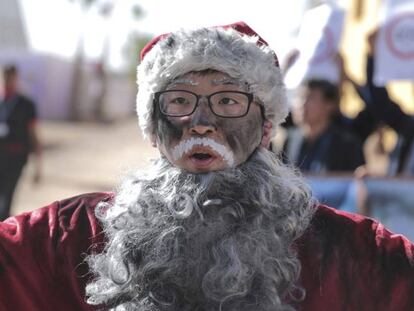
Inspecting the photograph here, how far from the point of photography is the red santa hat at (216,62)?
244cm

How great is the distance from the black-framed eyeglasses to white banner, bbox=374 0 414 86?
8.91ft

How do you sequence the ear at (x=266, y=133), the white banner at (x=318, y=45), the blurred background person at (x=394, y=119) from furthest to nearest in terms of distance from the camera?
the blurred background person at (x=394, y=119), the white banner at (x=318, y=45), the ear at (x=266, y=133)

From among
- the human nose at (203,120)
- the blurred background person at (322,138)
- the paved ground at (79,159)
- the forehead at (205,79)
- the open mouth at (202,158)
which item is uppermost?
the forehead at (205,79)

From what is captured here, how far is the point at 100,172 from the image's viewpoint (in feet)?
58.2

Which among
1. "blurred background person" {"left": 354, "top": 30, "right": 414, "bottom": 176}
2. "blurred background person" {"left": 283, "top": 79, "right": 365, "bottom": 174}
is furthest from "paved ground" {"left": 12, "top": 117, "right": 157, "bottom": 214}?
"blurred background person" {"left": 354, "top": 30, "right": 414, "bottom": 176}

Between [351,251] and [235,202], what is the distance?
13.5 inches

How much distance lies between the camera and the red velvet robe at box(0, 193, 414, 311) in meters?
2.38

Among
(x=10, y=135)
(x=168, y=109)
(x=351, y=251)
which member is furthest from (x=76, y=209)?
(x=10, y=135)

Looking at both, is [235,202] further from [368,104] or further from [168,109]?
[368,104]

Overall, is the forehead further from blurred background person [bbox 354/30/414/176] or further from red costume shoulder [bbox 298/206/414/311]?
blurred background person [bbox 354/30/414/176]

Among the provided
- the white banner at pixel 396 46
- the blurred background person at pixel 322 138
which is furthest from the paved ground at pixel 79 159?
the white banner at pixel 396 46

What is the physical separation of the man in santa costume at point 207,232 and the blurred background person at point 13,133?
5.45 metres

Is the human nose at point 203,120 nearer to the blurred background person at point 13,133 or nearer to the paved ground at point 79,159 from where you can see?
the paved ground at point 79,159

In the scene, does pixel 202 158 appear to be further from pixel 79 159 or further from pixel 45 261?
pixel 79 159
